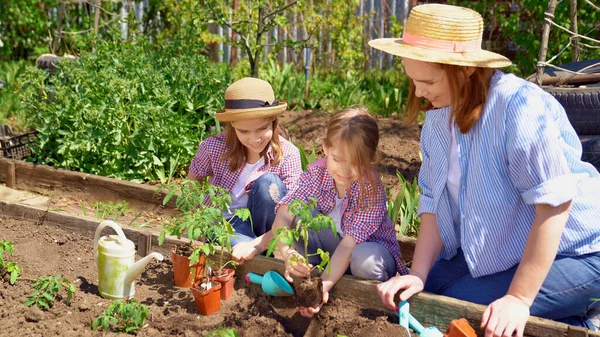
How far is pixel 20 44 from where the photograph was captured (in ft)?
35.3

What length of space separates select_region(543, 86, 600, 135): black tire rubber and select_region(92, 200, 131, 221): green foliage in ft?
8.46

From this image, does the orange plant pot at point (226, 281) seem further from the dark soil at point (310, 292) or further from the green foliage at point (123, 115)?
the green foliage at point (123, 115)

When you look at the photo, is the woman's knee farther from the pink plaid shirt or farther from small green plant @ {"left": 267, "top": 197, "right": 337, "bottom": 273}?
small green plant @ {"left": 267, "top": 197, "right": 337, "bottom": 273}

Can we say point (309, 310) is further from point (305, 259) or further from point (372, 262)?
point (372, 262)

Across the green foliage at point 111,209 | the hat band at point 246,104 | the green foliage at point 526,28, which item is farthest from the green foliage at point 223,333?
the green foliage at point 526,28

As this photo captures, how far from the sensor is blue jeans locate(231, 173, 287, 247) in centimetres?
338

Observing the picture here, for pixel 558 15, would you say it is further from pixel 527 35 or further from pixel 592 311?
pixel 592 311

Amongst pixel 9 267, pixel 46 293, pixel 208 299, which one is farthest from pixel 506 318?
pixel 9 267

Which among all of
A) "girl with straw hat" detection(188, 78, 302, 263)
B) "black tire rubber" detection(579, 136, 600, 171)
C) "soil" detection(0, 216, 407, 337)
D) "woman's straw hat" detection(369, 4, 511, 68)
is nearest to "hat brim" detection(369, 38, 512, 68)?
"woman's straw hat" detection(369, 4, 511, 68)

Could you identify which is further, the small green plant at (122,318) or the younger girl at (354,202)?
the younger girl at (354,202)

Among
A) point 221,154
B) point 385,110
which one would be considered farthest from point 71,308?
point 385,110

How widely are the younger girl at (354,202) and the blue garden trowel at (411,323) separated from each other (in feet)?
0.98

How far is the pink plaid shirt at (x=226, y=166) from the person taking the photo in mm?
3480

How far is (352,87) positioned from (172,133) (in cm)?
292
